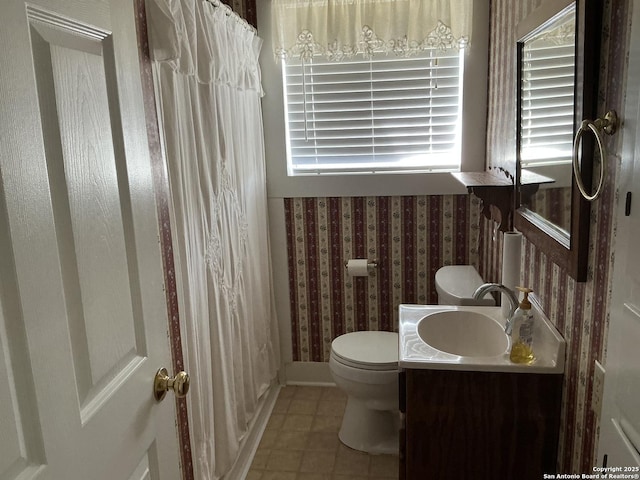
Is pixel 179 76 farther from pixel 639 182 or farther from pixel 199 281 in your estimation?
pixel 639 182

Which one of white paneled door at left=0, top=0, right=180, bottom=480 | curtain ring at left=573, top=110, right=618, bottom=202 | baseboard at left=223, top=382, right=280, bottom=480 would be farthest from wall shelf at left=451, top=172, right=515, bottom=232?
baseboard at left=223, top=382, right=280, bottom=480

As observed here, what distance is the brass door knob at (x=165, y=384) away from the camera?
1.13 metres

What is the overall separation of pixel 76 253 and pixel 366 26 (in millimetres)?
2159

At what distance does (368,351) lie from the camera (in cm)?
249

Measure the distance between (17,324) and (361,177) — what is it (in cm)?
228

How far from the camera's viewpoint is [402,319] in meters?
1.99

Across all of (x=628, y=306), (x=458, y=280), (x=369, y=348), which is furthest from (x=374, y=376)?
(x=628, y=306)

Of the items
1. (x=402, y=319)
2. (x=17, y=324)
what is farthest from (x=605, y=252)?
(x=17, y=324)

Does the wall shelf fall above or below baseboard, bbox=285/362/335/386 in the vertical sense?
above

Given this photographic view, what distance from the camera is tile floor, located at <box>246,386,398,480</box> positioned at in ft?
7.85

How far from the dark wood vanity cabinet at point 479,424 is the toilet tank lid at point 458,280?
0.75 metres

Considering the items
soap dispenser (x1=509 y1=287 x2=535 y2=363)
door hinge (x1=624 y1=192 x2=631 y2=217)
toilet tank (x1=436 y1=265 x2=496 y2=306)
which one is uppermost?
door hinge (x1=624 y1=192 x2=631 y2=217)

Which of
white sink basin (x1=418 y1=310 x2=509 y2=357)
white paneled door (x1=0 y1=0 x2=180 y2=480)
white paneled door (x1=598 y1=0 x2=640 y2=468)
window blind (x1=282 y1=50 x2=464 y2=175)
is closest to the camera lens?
white paneled door (x1=0 y1=0 x2=180 y2=480)

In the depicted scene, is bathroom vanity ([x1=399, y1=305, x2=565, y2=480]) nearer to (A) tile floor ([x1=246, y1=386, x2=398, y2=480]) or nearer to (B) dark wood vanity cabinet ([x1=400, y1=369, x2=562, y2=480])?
(B) dark wood vanity cabinet ([x1=400, y1=369, x2=562, y2=480])
